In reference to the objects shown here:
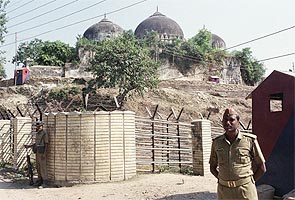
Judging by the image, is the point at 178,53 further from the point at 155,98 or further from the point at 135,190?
the point at 135,190

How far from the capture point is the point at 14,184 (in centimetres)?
1069

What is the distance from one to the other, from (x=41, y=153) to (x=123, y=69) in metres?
15.8

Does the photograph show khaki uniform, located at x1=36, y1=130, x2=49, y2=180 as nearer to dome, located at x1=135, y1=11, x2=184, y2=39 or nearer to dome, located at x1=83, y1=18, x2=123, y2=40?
dome, located at x1=135, y1=11, x2=184, y2=39

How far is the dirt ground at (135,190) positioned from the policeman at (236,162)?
3817 mm

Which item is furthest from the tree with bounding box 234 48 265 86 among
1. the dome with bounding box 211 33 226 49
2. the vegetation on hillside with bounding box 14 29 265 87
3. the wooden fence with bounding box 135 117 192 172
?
the wooden fence with bounding box 135 117 192 172

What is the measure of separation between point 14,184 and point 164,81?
2495 centimetres

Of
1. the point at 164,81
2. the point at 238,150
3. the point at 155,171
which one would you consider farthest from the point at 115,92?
the point at 238,150

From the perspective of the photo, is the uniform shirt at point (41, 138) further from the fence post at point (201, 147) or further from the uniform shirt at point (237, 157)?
the uniform shirt at point (237, 157)

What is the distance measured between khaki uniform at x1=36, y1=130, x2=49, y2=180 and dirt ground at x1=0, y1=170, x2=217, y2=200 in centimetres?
46

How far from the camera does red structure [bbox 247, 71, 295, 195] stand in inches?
294

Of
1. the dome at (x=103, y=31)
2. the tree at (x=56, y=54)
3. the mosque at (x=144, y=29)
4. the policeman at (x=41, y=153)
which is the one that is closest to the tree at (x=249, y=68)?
the mosque at (x=144, y=29)

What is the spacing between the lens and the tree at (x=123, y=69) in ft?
84.7

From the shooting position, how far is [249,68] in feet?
137

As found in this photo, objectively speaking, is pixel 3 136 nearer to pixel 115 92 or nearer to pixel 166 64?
pixel 115 92
